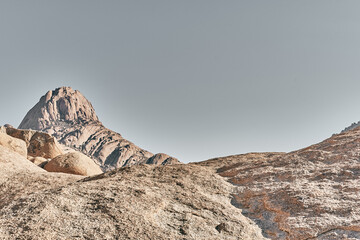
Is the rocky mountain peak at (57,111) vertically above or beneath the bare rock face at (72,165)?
above

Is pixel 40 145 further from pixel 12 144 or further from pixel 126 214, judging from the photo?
pixel 126 214

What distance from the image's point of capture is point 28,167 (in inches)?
487

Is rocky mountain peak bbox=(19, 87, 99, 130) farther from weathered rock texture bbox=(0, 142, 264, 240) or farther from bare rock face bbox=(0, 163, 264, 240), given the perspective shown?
bare rock face bbox=(0, 163, 264, 240)

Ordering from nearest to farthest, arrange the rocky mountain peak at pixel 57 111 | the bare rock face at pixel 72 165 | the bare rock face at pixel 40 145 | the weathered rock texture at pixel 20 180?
the weathered rock texture at pixel 20 180, the bare rock face at pixel 72 165, the bare rock face at pixel 40 145, the rocky mountain peak at pixel 57 111

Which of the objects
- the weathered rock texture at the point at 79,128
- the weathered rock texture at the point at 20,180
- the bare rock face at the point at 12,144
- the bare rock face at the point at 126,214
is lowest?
the bare rock face at the point at 126,214

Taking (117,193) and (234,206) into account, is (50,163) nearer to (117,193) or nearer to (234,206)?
(117,193)

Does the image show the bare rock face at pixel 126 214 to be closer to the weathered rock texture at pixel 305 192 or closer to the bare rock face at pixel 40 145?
the weathered rock texture at pixel 305 192

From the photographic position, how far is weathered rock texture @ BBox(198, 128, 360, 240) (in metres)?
6.38

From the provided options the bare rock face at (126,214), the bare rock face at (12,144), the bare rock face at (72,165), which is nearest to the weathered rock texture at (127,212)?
the bare rock face at (126,214)

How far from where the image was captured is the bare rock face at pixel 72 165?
1895 centimetres

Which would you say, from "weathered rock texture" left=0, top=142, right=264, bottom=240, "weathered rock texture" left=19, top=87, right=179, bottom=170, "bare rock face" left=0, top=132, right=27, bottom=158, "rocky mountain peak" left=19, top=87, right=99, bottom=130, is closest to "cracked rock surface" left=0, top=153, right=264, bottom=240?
"weathered rock texture" left=0, top=142, right=264, bottom=240

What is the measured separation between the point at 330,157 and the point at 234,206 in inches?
190

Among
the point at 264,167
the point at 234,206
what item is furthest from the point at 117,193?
the point at 264,167

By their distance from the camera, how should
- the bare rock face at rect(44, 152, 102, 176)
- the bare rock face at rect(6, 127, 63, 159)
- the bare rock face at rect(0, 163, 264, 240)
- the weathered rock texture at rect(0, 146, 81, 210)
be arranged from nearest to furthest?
the bare rock face at rect(0, 163, 264, 240) < the weathered rock texture at rect(0, 146, 81, 210) < the bare rock face at rect(44, 152, 102, 176) < the bare rock face at rect(6, 127, 63, 159)
